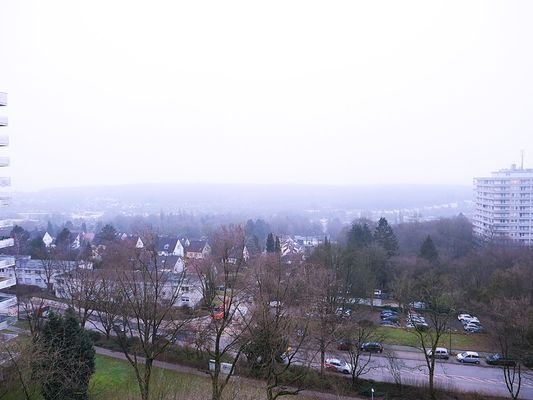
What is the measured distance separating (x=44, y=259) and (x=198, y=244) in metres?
14.4

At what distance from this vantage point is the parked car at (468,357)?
61.2 ft

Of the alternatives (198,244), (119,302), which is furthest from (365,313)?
(198,244)

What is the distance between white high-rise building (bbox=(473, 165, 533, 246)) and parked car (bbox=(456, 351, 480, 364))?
104 ft

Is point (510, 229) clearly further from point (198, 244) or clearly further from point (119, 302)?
point (119, 302)

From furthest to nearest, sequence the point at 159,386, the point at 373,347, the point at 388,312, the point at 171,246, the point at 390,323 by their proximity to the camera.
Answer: the point at 171,246
the point at 388,312
the point at 390,323
the point at 373,347
the point at 159,386

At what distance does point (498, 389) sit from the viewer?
16078 mm

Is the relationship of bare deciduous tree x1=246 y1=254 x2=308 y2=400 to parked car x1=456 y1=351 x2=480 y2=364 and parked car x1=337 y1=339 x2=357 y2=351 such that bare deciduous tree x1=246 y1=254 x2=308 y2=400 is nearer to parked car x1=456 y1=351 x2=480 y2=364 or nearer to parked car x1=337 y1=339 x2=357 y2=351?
parked car x1=337 y1=339 x2=357 y2=351

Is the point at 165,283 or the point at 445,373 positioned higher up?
the point at 165,283

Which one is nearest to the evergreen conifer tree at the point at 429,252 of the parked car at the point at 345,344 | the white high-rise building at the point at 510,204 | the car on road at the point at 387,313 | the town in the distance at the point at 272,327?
the town in the distance at the point at 272,327

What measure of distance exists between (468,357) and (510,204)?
118 feet

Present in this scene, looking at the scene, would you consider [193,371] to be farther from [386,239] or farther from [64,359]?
[386,239]

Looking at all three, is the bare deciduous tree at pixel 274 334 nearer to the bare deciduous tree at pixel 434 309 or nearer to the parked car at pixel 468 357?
A: the bare deciduous tree at pixel 434 309

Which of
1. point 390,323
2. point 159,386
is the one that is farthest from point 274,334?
point 390,323

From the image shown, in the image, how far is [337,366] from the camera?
1736 centimetres
